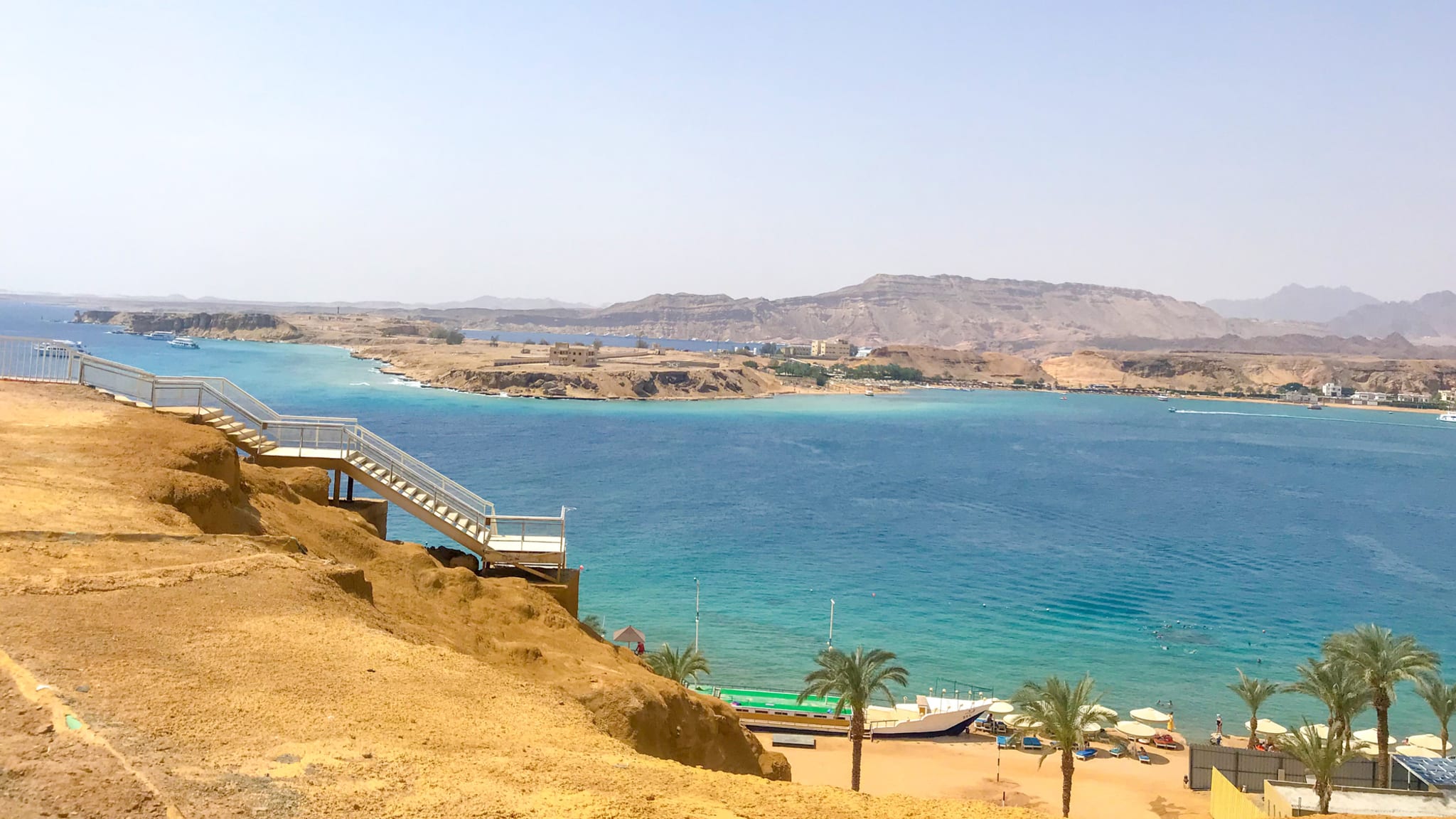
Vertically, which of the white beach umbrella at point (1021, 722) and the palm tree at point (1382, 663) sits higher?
the palm tree at point (1382, 663)

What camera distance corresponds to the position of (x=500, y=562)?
876 inches

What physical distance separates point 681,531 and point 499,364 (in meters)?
126

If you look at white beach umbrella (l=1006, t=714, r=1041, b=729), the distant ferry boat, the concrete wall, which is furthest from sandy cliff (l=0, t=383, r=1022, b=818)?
the distant ferry boat

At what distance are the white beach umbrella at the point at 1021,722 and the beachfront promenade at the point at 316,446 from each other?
50.6ft

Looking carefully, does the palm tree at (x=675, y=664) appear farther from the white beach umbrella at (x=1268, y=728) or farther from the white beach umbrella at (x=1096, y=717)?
the white beach umbrella at (x=1268, y=728)

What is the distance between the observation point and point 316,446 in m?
22.9

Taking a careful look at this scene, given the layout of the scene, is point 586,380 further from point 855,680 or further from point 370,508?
point 370,508

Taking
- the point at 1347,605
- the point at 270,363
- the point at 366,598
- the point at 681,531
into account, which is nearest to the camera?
the point at 366,598

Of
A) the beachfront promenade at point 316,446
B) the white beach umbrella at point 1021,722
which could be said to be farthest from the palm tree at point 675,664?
the white beach umbrella at point 1021,722

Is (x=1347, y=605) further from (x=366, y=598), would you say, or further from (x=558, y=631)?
(x=366, y=598)

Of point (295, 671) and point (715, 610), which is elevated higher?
point (295, 671)

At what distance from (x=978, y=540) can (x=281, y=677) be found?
6346cm

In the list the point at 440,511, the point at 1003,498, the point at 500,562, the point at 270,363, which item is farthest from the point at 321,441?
the point at 270,363

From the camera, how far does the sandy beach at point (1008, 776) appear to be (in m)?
31.0
